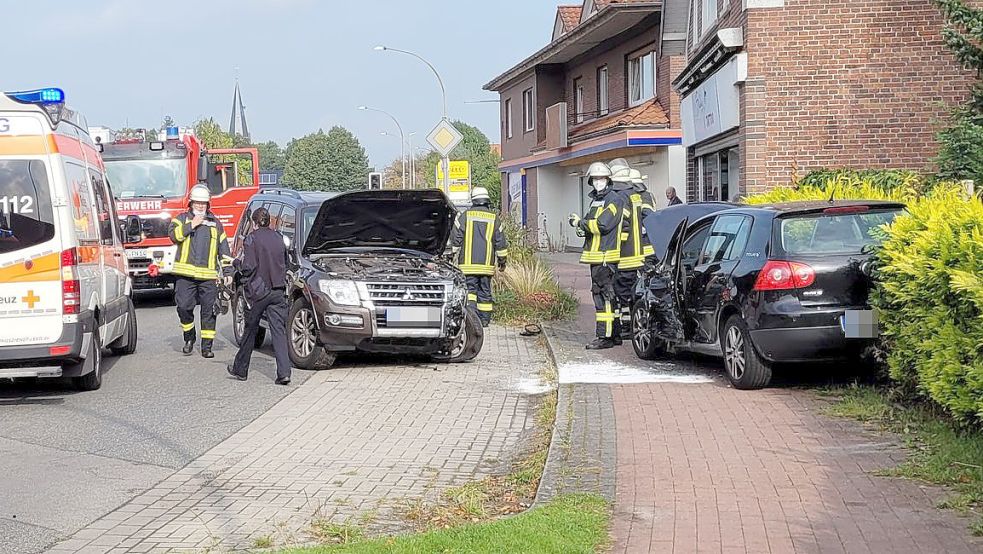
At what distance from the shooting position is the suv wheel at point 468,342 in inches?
488

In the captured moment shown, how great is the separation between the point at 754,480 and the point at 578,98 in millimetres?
33460

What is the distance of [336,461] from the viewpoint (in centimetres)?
766

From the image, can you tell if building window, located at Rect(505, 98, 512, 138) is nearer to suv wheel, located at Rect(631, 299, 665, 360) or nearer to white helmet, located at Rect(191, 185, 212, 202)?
white helmet, located at Rect(191, 185, 212, 202)

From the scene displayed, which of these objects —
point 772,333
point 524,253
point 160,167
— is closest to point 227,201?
point 160,167

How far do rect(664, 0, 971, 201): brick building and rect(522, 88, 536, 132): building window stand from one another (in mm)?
25202

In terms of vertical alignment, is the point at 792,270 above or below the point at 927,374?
above

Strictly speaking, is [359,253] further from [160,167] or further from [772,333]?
[160,167]

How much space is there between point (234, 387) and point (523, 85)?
33587 mm

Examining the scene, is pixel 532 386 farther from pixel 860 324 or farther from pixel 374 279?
pixel 860 324

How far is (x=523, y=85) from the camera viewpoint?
43.5 meters

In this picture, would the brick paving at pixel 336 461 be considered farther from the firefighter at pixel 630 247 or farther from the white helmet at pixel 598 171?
the white helmet at pixel 598 171

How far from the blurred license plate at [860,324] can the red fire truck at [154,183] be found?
14.0m

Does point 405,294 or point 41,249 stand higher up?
point 41,249

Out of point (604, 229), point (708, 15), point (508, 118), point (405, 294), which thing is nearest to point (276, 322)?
point (405, 294)
